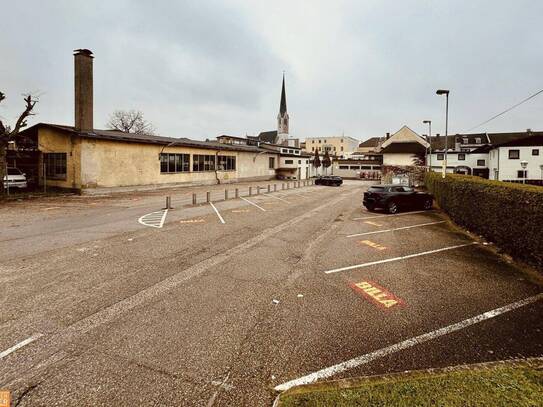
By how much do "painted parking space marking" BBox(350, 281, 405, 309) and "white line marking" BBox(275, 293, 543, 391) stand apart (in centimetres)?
97

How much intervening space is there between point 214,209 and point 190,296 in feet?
38.7

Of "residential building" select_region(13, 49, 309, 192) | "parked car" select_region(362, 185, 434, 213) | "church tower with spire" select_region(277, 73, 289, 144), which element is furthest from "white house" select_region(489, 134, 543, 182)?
"church tower with spire" select_region(277, 73, 289, 144)

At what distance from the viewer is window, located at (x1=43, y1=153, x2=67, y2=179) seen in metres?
24.3

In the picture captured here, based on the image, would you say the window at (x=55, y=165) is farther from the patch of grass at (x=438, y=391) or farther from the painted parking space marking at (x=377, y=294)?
the patch of grass at (x=438, y=391)

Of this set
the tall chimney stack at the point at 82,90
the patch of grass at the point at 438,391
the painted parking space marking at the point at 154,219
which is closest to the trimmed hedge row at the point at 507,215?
the patch of grass at the point at 438,391

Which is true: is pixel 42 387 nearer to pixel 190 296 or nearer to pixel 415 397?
pixel 190 296

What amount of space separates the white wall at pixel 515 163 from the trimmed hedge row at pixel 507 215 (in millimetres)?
38285

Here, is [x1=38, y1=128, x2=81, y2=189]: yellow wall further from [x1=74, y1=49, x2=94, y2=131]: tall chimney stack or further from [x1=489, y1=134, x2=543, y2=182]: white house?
[x1=489, y1=134, x2=543, y2=182]: white house

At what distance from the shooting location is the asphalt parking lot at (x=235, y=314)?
353cm

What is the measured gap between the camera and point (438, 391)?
10.3 ft

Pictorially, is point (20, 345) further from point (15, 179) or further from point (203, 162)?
point (203, 162)

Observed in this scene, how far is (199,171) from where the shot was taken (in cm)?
3506

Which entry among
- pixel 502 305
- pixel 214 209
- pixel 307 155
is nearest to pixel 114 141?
pixel 214 209

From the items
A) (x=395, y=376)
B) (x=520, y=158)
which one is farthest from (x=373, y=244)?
(x=520, y=158)
